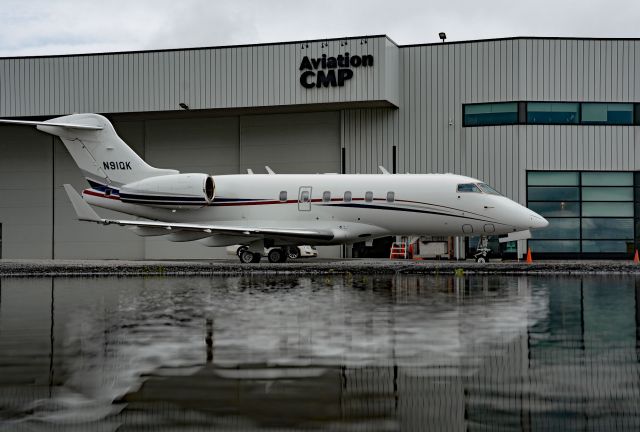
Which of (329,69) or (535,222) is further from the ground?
(329,69)

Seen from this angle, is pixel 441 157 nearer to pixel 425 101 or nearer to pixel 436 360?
pixel 425 101

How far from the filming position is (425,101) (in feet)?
119

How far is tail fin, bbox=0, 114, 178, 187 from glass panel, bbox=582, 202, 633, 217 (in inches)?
676

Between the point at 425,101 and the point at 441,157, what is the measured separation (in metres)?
2.51

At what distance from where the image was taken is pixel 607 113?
116ft

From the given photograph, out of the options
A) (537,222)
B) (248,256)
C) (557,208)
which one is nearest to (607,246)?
(557,208)

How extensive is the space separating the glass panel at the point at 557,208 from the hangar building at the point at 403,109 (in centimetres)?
5

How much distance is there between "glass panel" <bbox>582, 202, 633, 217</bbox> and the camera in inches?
1407

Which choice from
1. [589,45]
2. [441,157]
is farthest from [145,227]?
[589,45]

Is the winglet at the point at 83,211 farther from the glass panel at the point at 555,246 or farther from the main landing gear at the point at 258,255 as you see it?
the glass panel at the point at 555,246

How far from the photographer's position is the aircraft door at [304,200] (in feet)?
96.0

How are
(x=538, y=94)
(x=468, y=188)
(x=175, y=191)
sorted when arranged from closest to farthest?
(x=468, y=188)
(x=175, y=191)
(x=538, y=94)

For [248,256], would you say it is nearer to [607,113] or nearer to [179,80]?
[179,80]

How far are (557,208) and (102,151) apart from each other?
1867 centimetres
